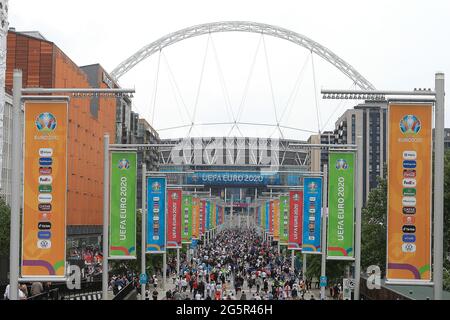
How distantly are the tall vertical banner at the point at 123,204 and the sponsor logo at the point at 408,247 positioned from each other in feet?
54.9

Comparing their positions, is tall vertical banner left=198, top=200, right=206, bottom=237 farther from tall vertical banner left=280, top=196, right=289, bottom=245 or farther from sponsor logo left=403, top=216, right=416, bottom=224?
sponsor logo left=403, top=216, right=416, bottom=224

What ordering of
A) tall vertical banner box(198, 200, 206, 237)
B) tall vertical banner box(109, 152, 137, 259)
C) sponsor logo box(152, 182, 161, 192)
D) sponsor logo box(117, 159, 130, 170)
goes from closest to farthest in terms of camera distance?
sponsor logo box(117, 159, 130, 170), tall vertical banner box(109, 152, 137, 259), sponsor logo box(152, 182, 161, 192), tall vertical banner box(198, 200, 206, 237)

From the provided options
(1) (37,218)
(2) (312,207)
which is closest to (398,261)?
(1) (37,218)

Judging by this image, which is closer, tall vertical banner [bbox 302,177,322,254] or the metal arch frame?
tall vertical banner [bbox 302,177,322,254]

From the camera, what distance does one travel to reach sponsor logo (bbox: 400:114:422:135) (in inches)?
795

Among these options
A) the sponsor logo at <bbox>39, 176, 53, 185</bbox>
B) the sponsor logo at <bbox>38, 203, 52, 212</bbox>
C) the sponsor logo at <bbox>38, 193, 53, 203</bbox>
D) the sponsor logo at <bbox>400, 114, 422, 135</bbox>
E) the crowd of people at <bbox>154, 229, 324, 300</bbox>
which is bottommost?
the crowd of people at <bbox>154, 229, 324, 300</bbox>

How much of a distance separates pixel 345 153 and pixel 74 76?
76168mm

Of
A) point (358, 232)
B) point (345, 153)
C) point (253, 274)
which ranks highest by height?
point (345, 153)

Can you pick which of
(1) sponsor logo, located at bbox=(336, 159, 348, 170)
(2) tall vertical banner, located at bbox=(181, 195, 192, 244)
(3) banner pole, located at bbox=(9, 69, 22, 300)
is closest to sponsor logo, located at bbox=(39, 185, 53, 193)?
(3) banner pole, located at bbox=(9, 69, 22, 300)

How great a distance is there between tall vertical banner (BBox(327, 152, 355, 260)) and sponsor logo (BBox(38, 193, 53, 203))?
54.8 ft

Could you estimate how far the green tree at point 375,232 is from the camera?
197 feet

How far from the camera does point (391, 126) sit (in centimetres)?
2028

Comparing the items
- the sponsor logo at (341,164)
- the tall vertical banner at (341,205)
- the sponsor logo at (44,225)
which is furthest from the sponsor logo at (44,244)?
the sponsor logo at (341,164)
